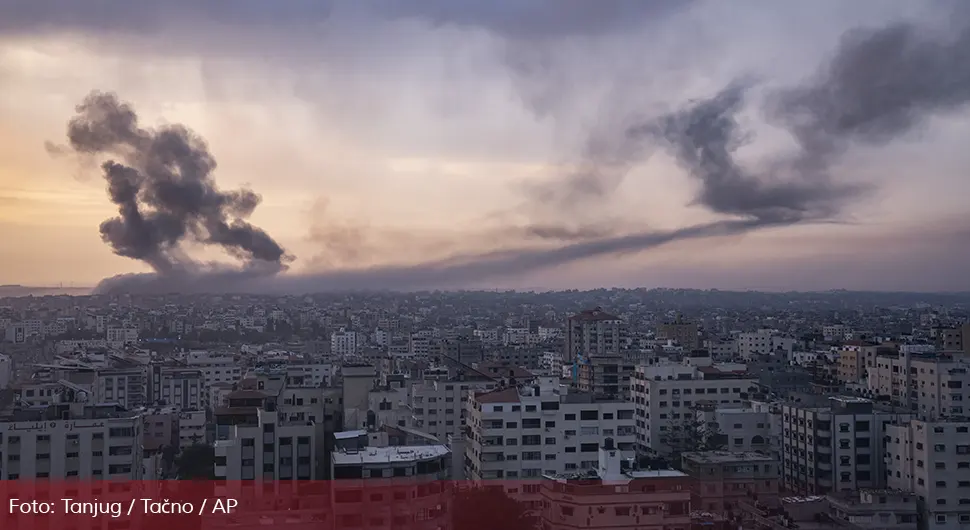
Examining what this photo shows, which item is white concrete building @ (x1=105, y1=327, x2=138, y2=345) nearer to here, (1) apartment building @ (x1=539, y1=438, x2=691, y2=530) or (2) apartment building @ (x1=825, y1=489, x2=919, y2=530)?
(1) apartment building @ (x1=539, y1=438, x2=691, y2=530)

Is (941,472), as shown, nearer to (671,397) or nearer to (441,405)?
(671,397)

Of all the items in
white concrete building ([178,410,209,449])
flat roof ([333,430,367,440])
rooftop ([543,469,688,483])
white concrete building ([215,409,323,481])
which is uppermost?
flat roof ([333,430,367,440])

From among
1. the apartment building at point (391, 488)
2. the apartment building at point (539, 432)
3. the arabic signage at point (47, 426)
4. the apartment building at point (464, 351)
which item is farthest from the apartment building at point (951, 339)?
the arabic signage at point (47, 426)

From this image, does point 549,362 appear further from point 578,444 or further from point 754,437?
point 578,444

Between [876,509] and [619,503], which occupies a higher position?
Result: [619,503]

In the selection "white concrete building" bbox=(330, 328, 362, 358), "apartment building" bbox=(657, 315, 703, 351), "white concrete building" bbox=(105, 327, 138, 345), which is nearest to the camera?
"apartment building" bbox=(657, 315, 703, 351)

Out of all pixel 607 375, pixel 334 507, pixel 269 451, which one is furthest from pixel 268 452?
pixel 607 375

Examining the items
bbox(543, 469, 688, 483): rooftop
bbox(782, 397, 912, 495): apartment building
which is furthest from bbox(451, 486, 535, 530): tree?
bbox(782, 397, 912, 495): apartment building
